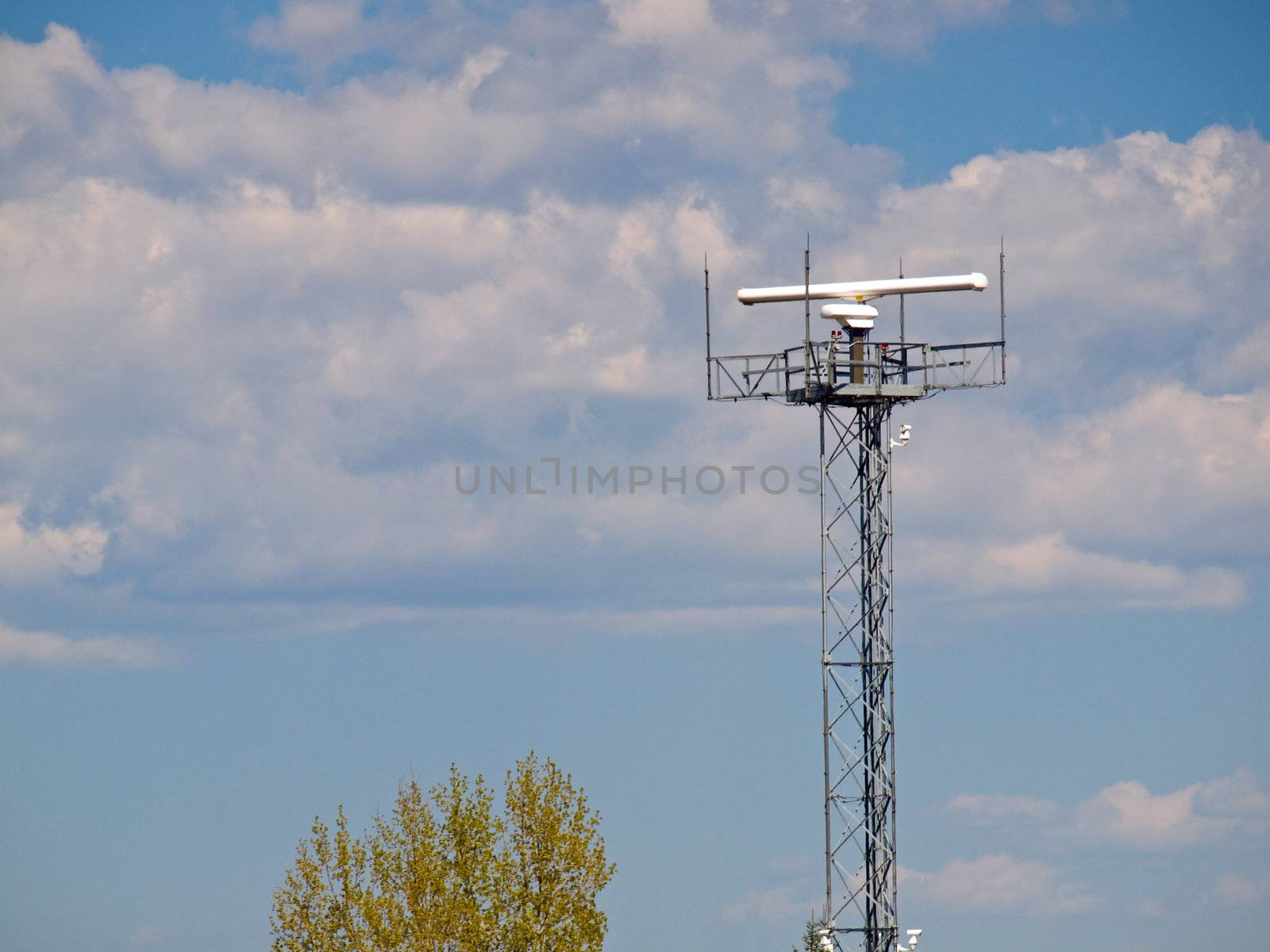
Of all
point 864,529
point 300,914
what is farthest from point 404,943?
point 864,529

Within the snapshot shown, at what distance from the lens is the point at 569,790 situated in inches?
3041

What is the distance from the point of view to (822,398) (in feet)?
244

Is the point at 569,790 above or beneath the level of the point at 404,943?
above

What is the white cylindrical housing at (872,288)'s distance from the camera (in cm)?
7588

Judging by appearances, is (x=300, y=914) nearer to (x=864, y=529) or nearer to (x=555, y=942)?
(x=555, y=942)

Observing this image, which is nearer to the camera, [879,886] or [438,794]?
[879,886]

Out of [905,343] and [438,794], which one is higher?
[905,343]

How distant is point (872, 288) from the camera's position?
7606 cm

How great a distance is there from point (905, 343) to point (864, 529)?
6822 millimetres

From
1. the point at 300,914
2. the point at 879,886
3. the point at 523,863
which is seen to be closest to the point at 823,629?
the point at 879,886

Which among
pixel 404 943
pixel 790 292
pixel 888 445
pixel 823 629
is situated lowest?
pixel 404 943

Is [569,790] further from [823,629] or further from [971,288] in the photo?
[971,288]

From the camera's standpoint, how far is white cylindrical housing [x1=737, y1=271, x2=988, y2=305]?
75875 millimetres

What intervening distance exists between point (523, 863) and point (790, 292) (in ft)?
73.0
